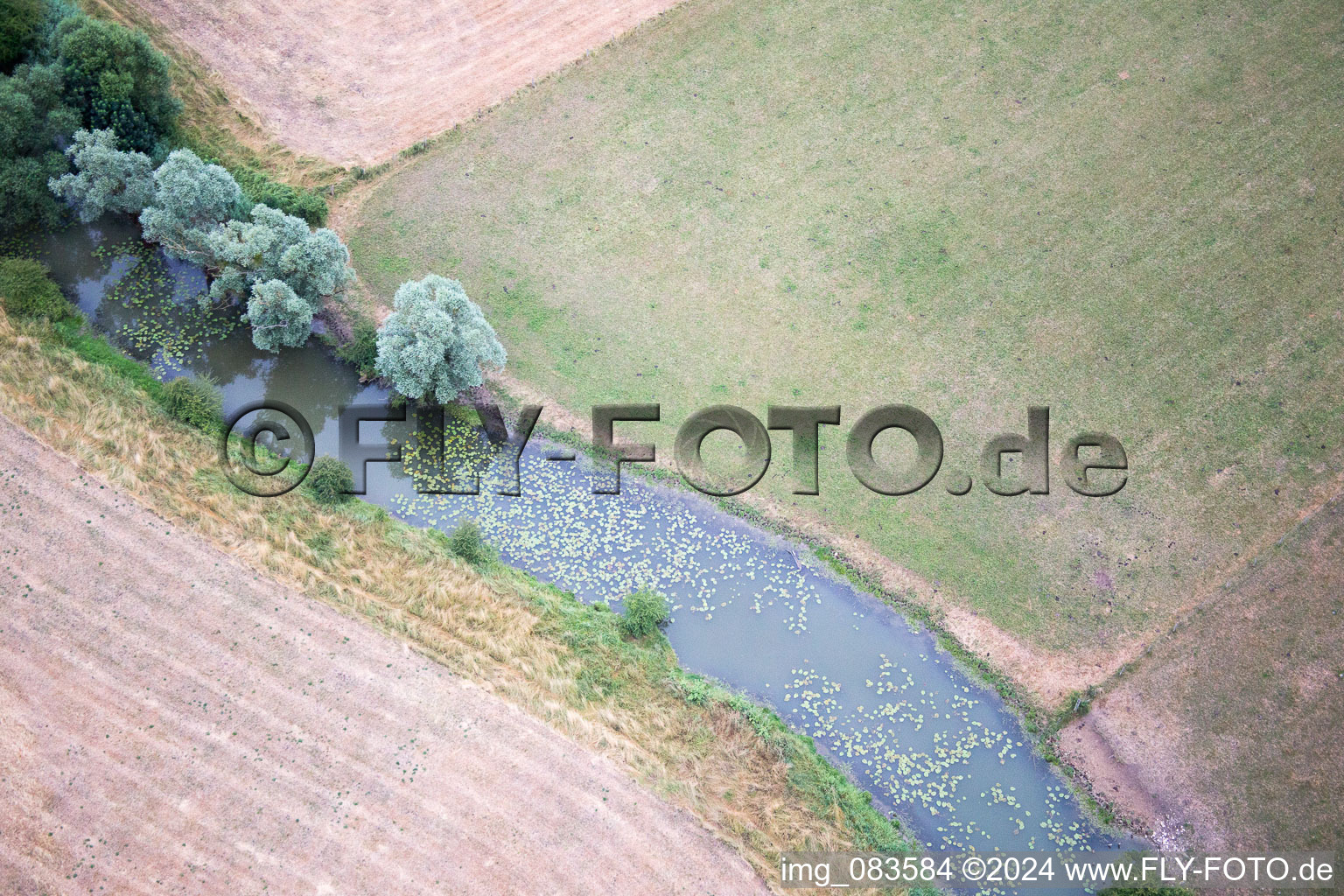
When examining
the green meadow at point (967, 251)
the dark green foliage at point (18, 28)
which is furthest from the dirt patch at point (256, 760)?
the dark green foliage at point (18, 28)

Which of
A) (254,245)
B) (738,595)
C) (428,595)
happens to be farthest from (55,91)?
(738,595)

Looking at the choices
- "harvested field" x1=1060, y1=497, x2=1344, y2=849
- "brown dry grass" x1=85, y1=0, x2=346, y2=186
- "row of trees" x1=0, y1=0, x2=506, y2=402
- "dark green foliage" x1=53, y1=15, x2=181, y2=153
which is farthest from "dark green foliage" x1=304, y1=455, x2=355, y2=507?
"harvested field" x1=1060, y1=497, x2=1344, y2=849

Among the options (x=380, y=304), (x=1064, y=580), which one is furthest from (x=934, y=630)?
(x=380, y=304)

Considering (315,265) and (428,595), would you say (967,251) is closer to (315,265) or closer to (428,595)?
(428,595)

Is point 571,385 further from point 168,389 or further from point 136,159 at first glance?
point 136,159

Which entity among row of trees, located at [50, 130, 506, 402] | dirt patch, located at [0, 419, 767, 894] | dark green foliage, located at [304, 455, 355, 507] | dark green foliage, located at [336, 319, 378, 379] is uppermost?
row of trees, located at [50, 130, 506, 402]

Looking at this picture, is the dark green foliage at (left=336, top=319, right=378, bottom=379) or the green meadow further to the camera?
the dark green foliage at (left=336, top=319, right=378, bottom=379)

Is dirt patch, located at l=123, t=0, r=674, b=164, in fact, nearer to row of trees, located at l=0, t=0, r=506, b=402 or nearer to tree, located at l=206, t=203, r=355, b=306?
row of trees, located at l=0, t=0, r=506, b=402
